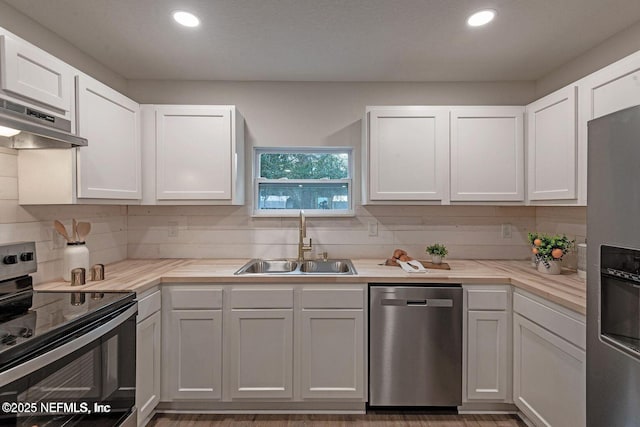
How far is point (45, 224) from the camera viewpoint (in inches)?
76.8

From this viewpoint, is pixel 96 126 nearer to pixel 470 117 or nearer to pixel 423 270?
pixel 423 270

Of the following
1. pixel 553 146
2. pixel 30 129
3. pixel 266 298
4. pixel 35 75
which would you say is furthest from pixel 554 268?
pixel 35 75

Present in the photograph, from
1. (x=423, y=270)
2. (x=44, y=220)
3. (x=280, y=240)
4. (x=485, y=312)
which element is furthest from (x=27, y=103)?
(x=485, y=312)

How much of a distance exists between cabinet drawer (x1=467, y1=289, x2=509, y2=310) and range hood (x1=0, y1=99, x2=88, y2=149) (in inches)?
94.4

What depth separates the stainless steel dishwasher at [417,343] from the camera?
2.11m

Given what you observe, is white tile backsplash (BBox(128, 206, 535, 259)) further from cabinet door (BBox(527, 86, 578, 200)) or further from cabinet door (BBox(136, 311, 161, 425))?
cabinet door (BBox(136, 311, 161, 425))

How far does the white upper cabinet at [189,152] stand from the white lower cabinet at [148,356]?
796 mm

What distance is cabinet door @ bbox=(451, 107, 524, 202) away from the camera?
8.12 ft

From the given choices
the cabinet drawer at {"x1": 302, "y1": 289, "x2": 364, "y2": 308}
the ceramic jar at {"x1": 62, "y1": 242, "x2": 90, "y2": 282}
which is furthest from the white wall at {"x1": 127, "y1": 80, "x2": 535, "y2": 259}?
the ceramic jar at {"x1": 62, "y1": 242, "x2": 90, "y2": 282}

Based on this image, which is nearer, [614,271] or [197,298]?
[614,271]

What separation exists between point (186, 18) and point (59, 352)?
1747 mm

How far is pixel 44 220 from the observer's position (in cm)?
→ 194

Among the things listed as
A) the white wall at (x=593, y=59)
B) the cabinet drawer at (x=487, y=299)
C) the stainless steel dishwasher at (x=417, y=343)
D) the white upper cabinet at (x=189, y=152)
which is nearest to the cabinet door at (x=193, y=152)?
the white upper cabinet at (x=189, y=152)

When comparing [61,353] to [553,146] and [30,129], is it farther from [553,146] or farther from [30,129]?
[553,146]
